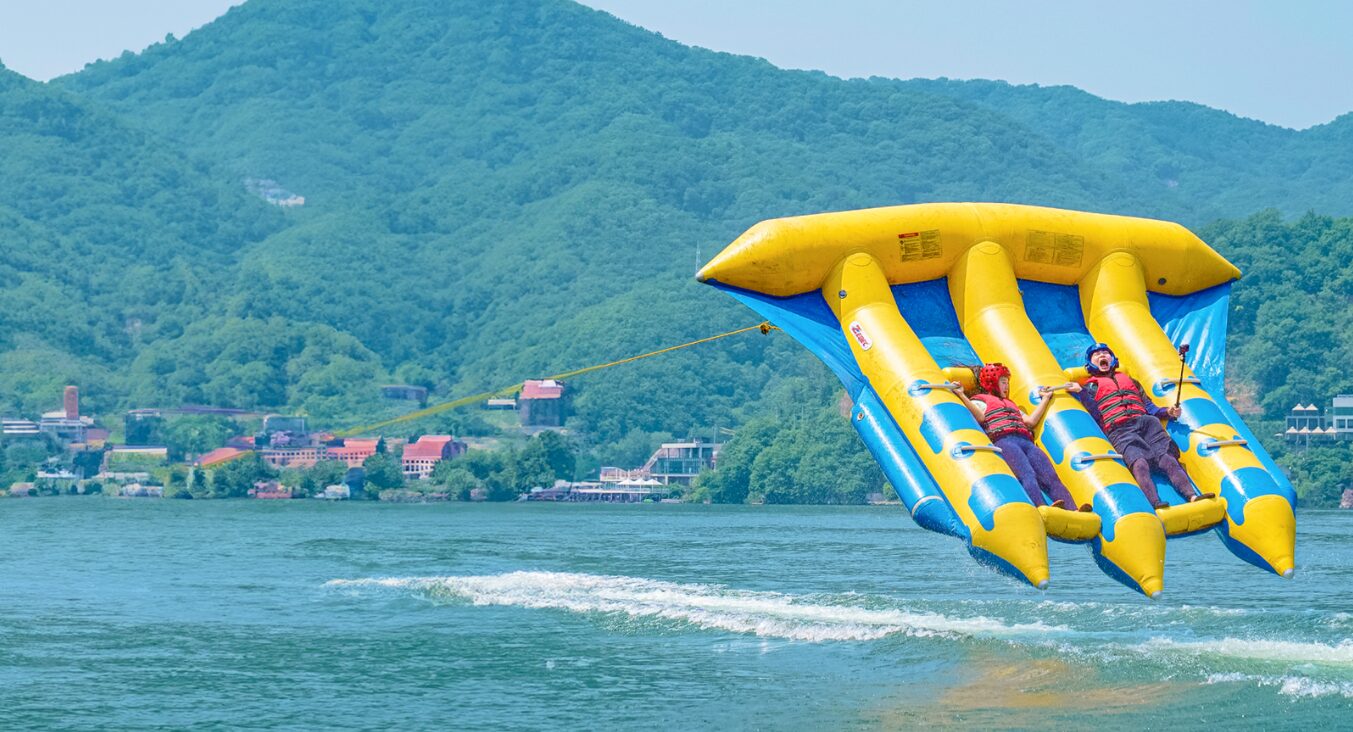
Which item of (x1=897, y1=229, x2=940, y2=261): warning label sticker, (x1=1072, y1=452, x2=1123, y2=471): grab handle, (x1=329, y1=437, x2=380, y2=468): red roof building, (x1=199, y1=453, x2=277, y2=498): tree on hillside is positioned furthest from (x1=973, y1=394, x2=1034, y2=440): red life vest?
(x1=329, y1=437, x2=380, y2=468): red roof building

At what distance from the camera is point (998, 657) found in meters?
24.6

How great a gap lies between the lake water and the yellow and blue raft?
1992mm

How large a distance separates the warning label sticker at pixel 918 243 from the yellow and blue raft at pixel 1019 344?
0.02 m

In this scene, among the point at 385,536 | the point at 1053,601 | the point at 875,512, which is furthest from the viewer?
the point at 875,512

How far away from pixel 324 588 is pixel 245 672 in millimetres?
12004

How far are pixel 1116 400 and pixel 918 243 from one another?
2.97m

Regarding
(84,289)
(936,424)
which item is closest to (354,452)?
(84,289)

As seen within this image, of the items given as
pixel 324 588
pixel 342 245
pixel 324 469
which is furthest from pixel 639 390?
pixel 324 588

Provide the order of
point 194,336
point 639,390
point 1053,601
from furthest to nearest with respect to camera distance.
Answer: point 194,336 < point 639,390 < point 1053,601

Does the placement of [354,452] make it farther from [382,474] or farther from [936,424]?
[936,424]

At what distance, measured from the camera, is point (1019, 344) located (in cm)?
2239

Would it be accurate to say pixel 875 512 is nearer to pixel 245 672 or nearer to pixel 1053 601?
pixel 1053 601

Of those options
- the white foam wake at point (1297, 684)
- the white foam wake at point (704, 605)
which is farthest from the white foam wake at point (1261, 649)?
the white foam wake at point (704, 605)

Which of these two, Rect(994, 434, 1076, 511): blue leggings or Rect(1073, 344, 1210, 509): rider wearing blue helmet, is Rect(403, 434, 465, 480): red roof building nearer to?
Rect(1073, 344, 1210, 509): rider wearing blue helmet
